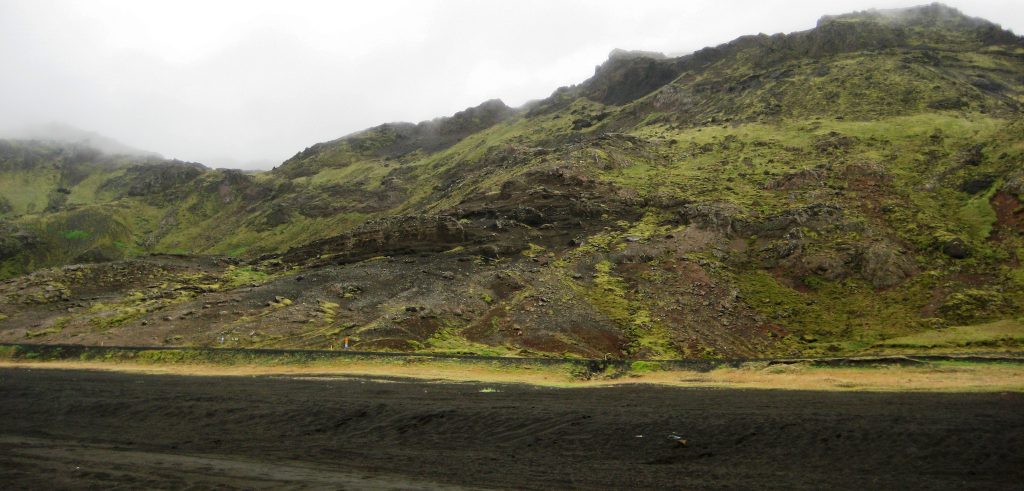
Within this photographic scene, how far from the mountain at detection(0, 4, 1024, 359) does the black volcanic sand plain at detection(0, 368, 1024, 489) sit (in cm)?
1555

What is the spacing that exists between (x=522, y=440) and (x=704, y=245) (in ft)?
112

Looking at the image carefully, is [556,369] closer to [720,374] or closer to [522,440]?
[720,374]

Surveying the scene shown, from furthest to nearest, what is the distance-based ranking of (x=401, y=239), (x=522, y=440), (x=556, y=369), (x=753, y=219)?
(x=401, y=239) → (x=753, y=219) → (x=556, y=369) → (x=522, y=440)

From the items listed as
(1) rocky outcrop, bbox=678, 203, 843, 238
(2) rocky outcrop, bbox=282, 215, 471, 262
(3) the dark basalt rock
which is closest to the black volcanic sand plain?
(3) the dark basalt rock

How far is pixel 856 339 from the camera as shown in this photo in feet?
113

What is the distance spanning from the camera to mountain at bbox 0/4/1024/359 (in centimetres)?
3669

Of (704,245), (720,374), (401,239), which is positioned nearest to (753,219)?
(704,245)

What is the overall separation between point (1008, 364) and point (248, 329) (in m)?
40.8

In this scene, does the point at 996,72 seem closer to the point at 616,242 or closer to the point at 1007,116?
the point at 1007,116

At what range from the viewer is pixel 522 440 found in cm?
1559

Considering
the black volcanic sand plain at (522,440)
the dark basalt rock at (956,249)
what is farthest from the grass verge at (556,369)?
the dark basalt rock at (956,249)

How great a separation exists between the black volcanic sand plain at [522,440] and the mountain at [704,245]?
15.5 m

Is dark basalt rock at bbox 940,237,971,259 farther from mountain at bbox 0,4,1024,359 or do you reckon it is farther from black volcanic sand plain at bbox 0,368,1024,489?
black volcanic sand plain at bbox 0,368,1024,489

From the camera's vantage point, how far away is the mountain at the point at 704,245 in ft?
120
